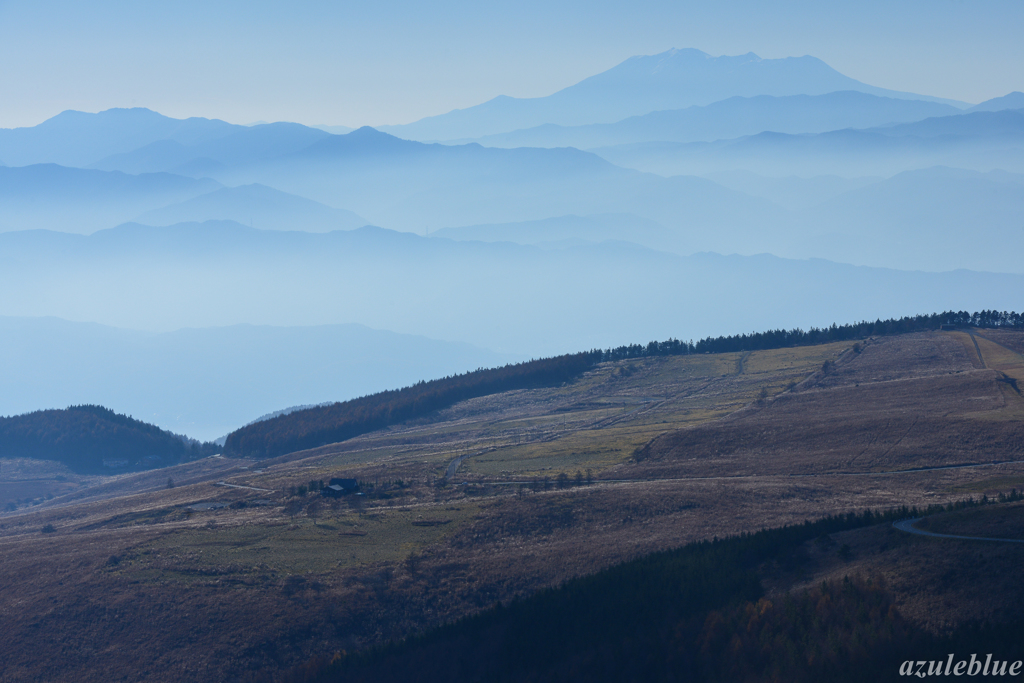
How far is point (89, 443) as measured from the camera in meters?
175

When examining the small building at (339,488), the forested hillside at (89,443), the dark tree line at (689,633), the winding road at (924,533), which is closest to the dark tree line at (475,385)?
the forested hillside at (89,443)

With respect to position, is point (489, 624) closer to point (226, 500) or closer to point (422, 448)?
point (226, 500)

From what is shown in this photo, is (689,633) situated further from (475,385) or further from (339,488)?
(475,385)

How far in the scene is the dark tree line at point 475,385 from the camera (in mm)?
154000

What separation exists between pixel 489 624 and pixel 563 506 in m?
21.5

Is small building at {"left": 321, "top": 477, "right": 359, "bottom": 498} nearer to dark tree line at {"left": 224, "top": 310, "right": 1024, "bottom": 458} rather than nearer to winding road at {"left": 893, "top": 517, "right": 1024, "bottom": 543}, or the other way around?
winding road at {"left": 893, "top": 517, "right": 1024, "bottom": 543}

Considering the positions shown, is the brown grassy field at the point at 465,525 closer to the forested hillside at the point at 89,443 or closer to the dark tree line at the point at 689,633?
the dark tree line at the point at 689,633

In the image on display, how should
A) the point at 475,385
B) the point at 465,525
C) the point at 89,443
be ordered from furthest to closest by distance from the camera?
1. the point at 89,443
2. the point at 475,385
3. the point at 465,525

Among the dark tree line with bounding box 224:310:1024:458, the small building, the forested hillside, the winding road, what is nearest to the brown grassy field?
the winding road

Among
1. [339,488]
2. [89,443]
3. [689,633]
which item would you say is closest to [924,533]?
[689,633]

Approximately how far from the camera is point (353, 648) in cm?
4984

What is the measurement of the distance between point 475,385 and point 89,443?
81028mm

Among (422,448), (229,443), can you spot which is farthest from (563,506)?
(229,443)

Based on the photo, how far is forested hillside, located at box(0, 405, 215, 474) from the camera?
563ft
